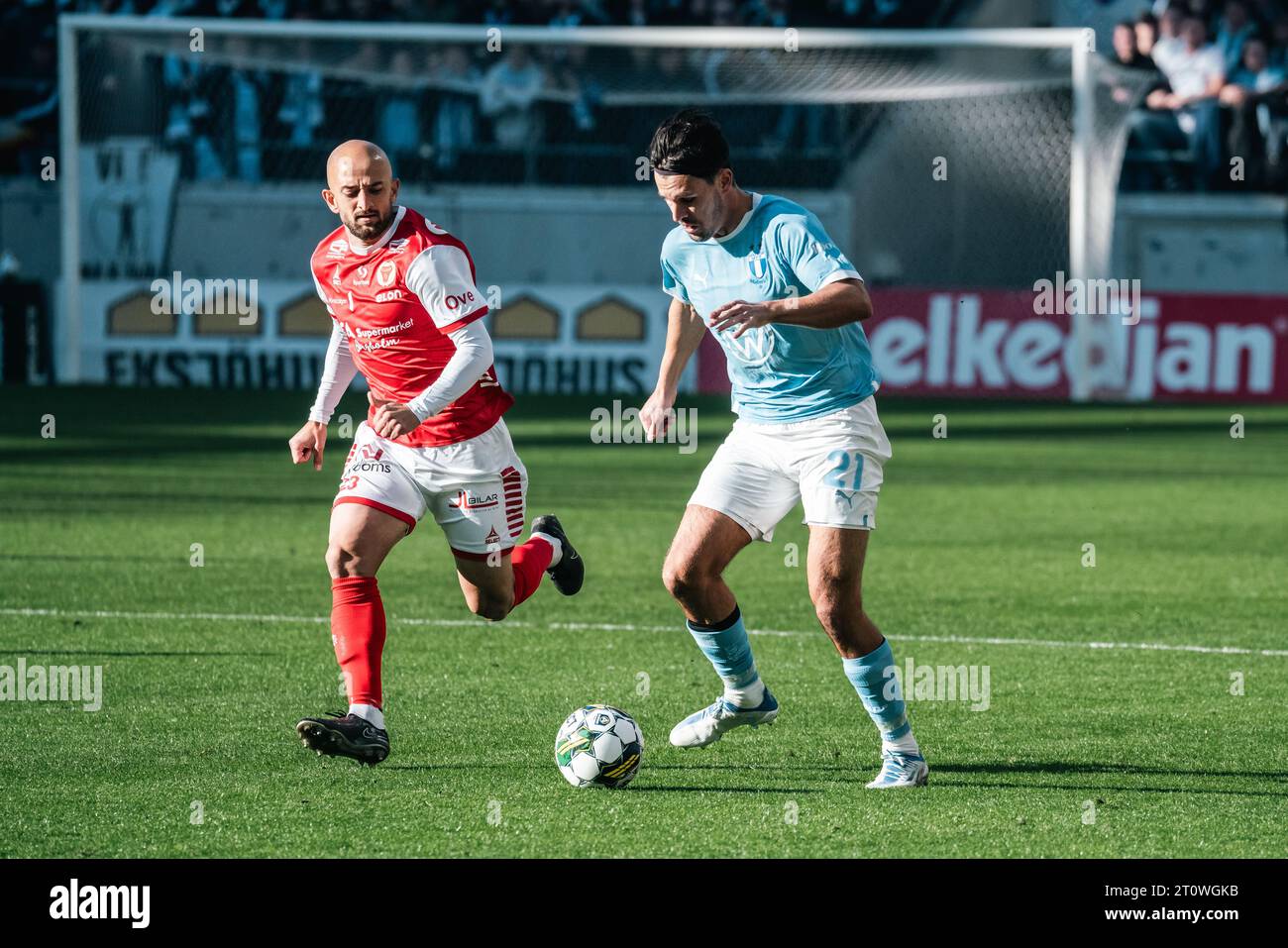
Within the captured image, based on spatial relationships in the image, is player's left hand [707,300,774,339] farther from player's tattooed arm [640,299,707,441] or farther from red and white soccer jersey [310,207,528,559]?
red and white soccer jersey [310,207,528,559]

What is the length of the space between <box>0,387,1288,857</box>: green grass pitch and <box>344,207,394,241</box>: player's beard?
161 cm

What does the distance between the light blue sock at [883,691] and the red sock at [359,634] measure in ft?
4.70

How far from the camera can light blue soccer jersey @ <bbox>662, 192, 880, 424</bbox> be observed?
19.1ft

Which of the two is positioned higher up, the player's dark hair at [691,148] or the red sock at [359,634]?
the player's dark hair at [691,148]

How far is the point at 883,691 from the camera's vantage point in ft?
19.3

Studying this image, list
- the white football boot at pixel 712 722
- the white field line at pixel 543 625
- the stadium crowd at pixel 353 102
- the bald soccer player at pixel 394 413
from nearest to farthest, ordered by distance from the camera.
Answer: the bald soccer player at pixel 394 413, the white football boot at pixel 712 722, the white field line at pixel 543 625, the stadium crowd at pixel 353 102

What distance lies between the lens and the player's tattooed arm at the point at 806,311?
5375 millimetres

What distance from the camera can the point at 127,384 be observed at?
2223 centimetres

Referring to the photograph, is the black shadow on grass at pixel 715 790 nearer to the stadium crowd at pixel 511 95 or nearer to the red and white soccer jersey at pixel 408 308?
the red and white soccer jersey at pixel 408 308

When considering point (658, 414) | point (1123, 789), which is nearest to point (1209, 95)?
point (658, 414)

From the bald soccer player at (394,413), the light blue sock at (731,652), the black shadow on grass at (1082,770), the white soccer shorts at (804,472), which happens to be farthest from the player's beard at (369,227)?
the black shadow on grass at (1082,770)

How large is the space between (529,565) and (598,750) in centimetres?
175

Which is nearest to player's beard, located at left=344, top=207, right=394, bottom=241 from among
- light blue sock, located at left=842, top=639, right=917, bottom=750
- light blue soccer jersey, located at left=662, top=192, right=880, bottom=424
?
light blue soccer jersey, located at left=662, top=192, right=880, bottom=424
